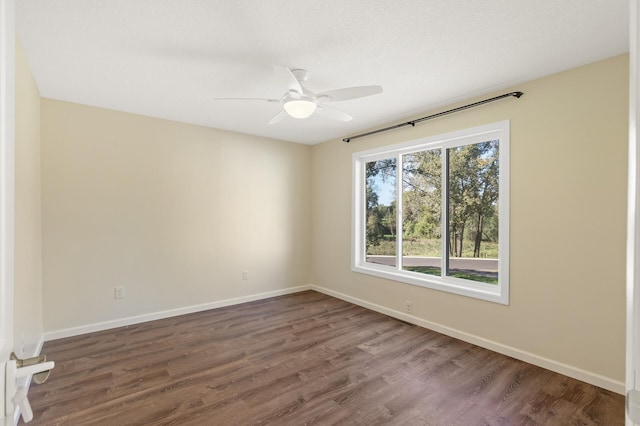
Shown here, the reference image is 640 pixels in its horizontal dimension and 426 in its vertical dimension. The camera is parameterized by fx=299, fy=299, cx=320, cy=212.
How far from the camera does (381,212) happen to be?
421 cm

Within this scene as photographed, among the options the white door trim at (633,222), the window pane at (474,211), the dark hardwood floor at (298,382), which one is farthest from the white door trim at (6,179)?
the window pane at (474,211)

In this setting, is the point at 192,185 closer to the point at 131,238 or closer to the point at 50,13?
the point at 131,238

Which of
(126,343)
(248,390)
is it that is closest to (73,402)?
(126,343)

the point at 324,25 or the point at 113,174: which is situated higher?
the point at 324,25

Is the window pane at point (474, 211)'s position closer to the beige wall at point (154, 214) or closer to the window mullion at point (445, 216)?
the window mullion at point (445, 216)

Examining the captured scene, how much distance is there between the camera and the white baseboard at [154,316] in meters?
3.09

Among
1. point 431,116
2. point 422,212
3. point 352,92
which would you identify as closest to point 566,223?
point 422,212

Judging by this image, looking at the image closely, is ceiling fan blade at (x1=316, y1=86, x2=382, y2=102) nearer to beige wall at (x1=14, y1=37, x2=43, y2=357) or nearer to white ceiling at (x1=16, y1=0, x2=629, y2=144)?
white ceiling at (x1=16, y1=0, x2=629, y2=144)

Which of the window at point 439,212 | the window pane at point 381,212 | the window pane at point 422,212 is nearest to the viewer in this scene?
the window at point 439,212

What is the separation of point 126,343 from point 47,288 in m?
0.98

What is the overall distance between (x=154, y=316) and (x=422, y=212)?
3495mm

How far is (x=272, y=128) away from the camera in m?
4.11

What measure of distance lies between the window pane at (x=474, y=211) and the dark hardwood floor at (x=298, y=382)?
30.7 inches

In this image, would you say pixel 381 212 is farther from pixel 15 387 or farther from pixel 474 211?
pixel 15 387
